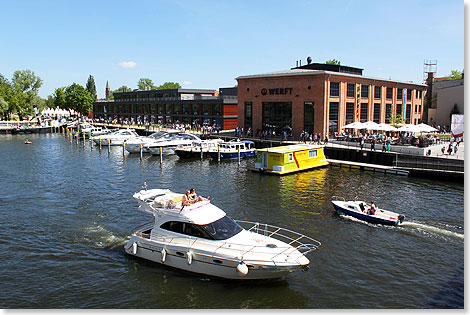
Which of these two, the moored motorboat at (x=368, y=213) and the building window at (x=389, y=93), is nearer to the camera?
the moored motorboat at (x=368, y=213)

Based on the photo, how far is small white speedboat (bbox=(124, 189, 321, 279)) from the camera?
16844 mm

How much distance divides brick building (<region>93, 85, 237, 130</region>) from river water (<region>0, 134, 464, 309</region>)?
43419 mm

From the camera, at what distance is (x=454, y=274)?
61.0 feet

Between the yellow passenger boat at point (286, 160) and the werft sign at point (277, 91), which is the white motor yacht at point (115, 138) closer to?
the werft sign at point (277, 91)

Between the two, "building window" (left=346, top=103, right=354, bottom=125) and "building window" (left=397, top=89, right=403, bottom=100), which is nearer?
"building window" (left=346, top=103, right=354, bottom=125)

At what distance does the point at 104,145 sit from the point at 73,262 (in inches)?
2206

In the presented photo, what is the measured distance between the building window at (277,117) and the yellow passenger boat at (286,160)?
16083 millimetres

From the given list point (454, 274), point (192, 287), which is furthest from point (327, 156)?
point (192, 287)

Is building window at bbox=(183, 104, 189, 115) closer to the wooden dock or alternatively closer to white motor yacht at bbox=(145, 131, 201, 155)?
white motor yacht at bbox=(145, 131, 201, 155)

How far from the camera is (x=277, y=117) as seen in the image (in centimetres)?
6494

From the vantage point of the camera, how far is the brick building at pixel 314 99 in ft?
194

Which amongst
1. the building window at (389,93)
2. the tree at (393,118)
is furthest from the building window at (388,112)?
the building window at (389,93)

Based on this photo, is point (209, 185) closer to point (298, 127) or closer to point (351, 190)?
point (351, 190)

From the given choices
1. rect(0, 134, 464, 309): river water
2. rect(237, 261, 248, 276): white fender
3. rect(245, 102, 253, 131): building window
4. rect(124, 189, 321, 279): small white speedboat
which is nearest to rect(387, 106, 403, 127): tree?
rect(245, 102, 253, 131): building window
